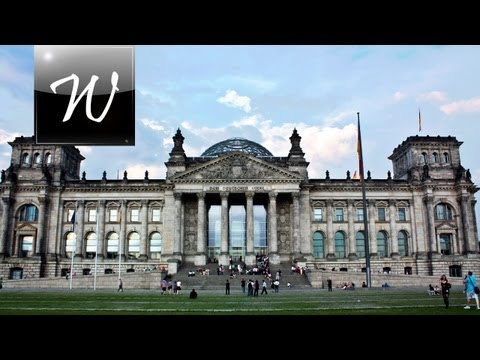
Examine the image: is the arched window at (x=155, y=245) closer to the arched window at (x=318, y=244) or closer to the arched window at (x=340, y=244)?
the arched window at (x=318, y=244)

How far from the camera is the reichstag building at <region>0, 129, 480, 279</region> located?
7462 centimetres

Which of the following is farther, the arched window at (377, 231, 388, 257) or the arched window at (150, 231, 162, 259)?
the arched window at (377, 231, 388, 257)

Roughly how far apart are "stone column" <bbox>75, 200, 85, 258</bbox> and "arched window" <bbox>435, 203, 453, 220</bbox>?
56.0 meters

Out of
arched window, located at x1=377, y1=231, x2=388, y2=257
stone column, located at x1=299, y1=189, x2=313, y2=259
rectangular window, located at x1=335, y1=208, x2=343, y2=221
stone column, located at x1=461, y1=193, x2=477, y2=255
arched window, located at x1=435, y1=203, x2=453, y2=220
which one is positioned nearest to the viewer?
stone column, located at x1=299, y1=189, x2=313, y2=259

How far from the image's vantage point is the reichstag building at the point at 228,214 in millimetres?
74625

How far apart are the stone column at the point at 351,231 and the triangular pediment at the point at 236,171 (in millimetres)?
10670

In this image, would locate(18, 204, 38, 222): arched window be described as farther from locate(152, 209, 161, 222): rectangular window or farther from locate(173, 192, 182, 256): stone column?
locate(173, 192, 182, 256): stone column

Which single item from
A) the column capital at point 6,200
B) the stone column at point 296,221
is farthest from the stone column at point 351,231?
the column capital at point 6,200

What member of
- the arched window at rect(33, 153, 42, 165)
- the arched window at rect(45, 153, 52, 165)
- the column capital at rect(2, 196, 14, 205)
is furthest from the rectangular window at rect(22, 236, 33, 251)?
the arched window at rect(45, 153, 52, 165)

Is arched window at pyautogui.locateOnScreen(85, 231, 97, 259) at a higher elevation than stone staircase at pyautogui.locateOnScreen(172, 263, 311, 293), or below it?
higher
